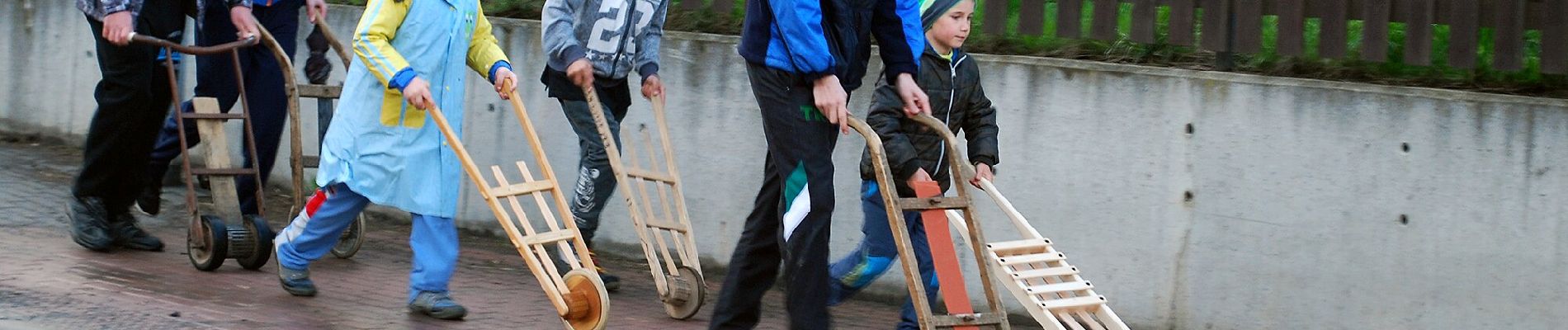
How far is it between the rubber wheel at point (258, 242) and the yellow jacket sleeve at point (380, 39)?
1.09 meters

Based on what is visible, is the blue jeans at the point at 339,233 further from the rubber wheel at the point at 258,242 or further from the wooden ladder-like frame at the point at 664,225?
the wooden ladder-like frame at the point at 664,225

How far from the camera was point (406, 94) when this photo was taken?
536cm

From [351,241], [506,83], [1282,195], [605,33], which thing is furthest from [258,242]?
[1282,195]

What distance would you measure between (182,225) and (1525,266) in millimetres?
5527

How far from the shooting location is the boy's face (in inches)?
218

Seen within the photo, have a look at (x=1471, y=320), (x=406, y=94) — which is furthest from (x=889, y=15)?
(x=1471, y=320)

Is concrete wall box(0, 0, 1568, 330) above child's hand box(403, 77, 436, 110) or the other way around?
the other way around

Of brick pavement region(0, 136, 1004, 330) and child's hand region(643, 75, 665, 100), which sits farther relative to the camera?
child's hand region(643, 75, 665, 100)

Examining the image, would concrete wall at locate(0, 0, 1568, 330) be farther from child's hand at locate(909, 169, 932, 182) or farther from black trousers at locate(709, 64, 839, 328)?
black trousers at locate(709, 64, 839, 328)

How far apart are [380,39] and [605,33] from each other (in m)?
1.09

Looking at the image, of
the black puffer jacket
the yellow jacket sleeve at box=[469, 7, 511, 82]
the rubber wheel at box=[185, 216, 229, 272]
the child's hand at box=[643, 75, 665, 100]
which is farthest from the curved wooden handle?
the black puffer jacket

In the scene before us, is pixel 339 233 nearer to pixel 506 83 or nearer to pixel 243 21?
pixel 506 83

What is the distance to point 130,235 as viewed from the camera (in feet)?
22.2

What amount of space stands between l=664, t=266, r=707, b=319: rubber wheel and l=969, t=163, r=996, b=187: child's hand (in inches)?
45.8
